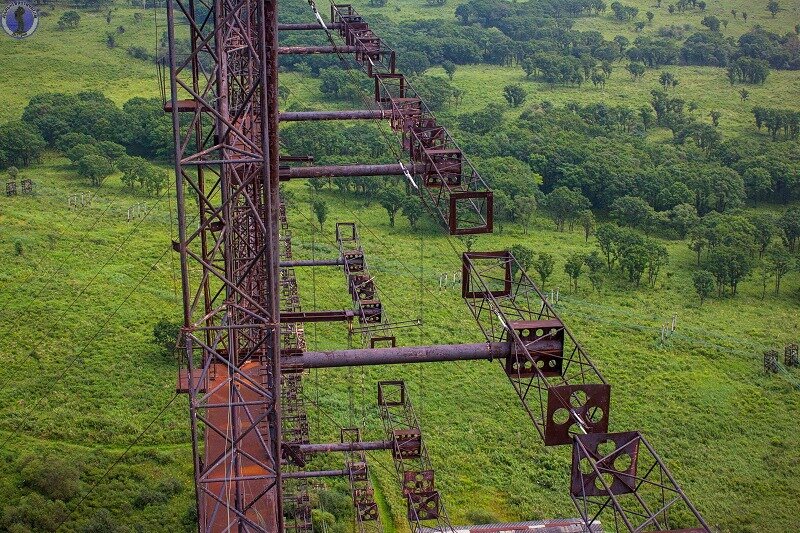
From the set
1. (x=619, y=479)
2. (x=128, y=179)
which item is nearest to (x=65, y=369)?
(x=128, y=179)

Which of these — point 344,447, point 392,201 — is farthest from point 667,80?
point 344,447

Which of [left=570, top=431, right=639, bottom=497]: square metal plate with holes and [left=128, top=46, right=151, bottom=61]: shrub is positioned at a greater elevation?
[left=128, top=46, right=151, bottom=61]: shrub

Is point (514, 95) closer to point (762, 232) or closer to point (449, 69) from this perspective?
point (449, 69)

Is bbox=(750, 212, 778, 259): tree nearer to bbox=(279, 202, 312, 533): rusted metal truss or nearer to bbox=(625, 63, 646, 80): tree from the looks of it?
bbox=(279, 202, 312, 533): rusted metal truss

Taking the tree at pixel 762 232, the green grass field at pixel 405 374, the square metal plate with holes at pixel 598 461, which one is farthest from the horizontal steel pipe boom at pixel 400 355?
the tree at pixel 762 232

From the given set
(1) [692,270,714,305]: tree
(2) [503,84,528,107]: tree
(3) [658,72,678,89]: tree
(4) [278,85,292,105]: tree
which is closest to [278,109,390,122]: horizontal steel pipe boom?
(1) [692,270,714,305]: tree

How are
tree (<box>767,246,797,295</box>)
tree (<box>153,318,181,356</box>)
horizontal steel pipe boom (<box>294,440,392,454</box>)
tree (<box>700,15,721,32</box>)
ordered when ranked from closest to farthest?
horizontal steel pipe boom (<box>294,440,392,454</box>) → tree (<box>153,318,181,356</box>) → tree (<box>767,246,797,295</box>) → tree (<box>700,15,721,32</box>)
